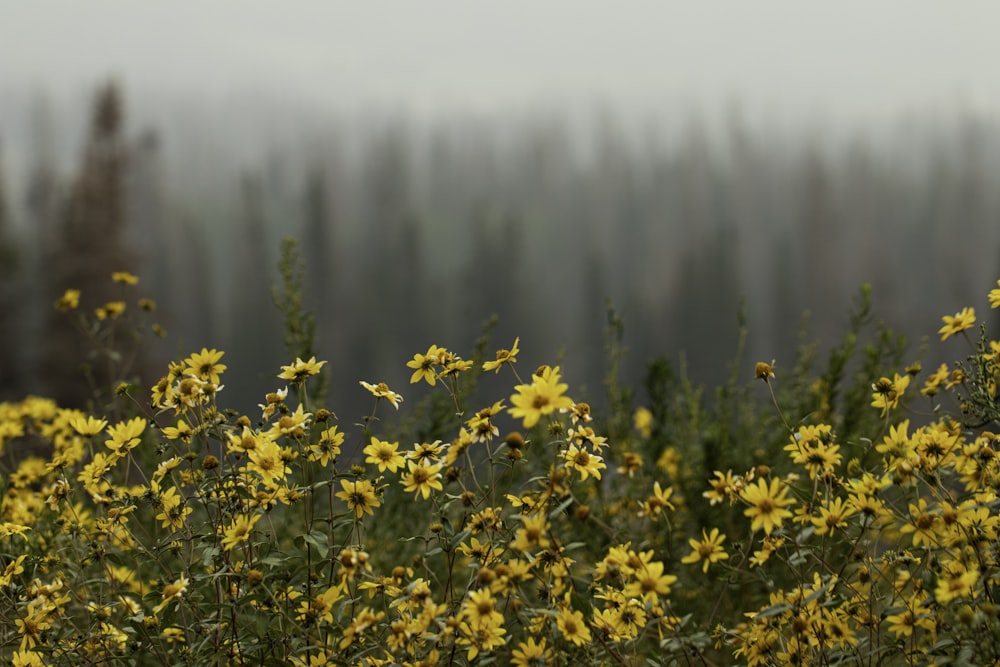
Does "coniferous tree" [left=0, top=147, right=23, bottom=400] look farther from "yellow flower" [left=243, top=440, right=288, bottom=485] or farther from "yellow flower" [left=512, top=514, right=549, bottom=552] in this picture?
"yellow flower" [left=512, top=514, right=549, bottom=552]

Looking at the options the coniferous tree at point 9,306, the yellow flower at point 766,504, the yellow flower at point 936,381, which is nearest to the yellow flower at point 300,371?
the yellow flower at point 766,504

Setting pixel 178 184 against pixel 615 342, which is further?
pixel 178 184

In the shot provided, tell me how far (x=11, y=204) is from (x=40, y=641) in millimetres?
10761

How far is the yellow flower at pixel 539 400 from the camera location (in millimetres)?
1108

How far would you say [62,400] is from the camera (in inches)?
368

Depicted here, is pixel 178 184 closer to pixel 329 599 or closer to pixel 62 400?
pixel 62 400

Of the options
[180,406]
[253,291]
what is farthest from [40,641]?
[253,291]

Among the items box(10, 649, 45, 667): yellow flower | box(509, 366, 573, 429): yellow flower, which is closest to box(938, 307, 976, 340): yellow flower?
box(509, 366, 573, 429): yellow flower

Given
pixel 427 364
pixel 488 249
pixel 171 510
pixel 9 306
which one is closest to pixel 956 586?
pixel 427 364

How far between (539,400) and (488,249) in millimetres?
8430

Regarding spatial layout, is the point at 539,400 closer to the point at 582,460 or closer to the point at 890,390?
the point at 582,460

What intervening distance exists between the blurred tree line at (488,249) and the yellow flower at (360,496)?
635 cm

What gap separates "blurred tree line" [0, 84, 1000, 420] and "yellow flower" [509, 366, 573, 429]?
671 centimetres

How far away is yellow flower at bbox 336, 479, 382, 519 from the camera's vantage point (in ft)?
4.74
